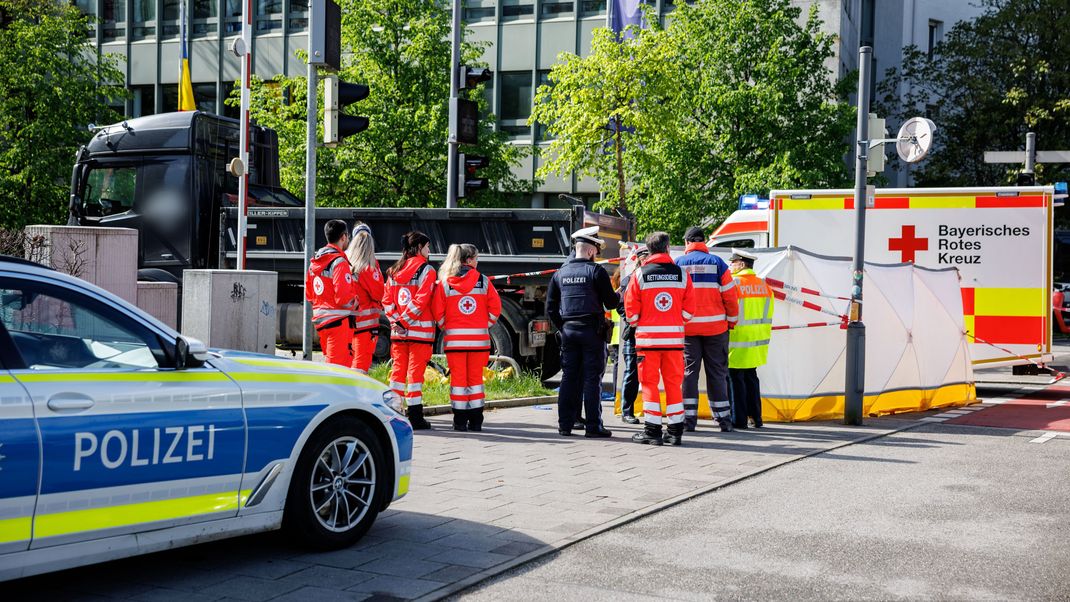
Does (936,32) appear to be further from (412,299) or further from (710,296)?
(412,299)

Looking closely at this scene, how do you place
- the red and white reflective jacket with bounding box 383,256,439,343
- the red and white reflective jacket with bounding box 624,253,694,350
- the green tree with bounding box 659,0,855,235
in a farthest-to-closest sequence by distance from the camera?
the green tree with bounding box 659,0,855,235
the red and white reflective jacket with bounding box 383,256,439,343
the red and white reflective jacket with bounding box 624,253,694,350

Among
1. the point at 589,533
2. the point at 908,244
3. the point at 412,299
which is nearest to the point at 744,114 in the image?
the point at 908,244

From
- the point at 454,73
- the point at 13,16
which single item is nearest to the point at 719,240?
the point at 454,73

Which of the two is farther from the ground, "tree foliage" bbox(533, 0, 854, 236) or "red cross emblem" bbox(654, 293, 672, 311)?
"tree foliage" bbox(533, 0, 854, 236)

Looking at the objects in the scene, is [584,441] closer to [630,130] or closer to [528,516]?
[528,516]

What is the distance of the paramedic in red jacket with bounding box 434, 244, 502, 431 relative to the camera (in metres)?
10.2

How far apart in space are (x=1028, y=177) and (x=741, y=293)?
11.5m

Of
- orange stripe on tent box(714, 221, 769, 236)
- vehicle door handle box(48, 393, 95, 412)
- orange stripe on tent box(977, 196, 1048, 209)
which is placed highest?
orange stripe on tent box(977, 196, 1048, 209)

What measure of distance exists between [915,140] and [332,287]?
619 centimetres

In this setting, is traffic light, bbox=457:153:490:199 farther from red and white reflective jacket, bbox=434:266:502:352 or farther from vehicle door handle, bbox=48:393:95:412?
vehicle door handle, bbox=48:393:95:412

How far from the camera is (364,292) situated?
10.3 m

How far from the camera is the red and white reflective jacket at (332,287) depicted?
1016cm

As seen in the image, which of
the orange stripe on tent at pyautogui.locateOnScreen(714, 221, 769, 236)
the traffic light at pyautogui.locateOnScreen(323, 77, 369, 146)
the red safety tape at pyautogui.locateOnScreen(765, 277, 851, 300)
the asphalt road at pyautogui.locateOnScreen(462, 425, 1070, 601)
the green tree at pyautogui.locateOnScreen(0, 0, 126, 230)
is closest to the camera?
the asphalt road at pyautogui.locateOnScreen(462, 425, 1070, 601)

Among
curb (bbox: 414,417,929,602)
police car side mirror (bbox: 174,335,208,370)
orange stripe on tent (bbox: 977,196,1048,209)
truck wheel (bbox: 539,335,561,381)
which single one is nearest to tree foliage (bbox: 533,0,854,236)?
orange stripe on tent (bbox: 977,196,1048,209)
